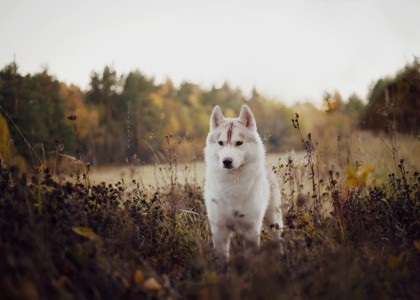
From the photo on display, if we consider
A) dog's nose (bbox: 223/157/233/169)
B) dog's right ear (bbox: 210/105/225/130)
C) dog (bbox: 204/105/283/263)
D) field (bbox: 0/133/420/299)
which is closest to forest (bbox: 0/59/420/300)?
field (bbox: 0/133/420/299)

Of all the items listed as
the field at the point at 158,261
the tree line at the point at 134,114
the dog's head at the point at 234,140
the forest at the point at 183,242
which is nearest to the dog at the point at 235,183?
the dog's head at the point at 234,140

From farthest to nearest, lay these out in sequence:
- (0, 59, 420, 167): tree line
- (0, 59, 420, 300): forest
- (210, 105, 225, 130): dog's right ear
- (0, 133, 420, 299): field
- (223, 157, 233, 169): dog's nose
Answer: (0, 59, 420, 167): tree line
(210, 105, 225, 130): dog's right ear
(223, 157, 233, 169): dog's nose
(0, 59, 420, 300): forest
(0, 133, 420, 299): field

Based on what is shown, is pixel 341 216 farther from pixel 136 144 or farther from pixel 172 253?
pixel 136 144

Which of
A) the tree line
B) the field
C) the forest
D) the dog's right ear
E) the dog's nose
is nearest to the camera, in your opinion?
the field

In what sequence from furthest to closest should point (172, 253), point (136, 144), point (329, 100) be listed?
point (136, 144), point (329, 100), point (172, 253)

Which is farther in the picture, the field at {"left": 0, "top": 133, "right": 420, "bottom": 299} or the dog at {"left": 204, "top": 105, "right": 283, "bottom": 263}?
the dog at {"left": 204, "top": 105, "right": 283, "bottom": 263}

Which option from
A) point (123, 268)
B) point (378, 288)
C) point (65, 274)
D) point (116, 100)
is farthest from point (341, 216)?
point (116, 100)

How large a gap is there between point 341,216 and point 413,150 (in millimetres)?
5200

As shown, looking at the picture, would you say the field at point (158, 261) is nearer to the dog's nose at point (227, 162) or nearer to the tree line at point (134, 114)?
the dog's nose at point (227, 162)

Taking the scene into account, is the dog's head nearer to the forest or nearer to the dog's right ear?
the dog's right ear

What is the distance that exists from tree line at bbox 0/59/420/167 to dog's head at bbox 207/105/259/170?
0.97 m

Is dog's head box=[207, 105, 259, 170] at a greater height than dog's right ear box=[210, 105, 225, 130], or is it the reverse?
dog's right ear box=[210, 105, 225, 130]

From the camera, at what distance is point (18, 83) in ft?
47.4

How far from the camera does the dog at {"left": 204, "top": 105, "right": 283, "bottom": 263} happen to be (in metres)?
4.49
